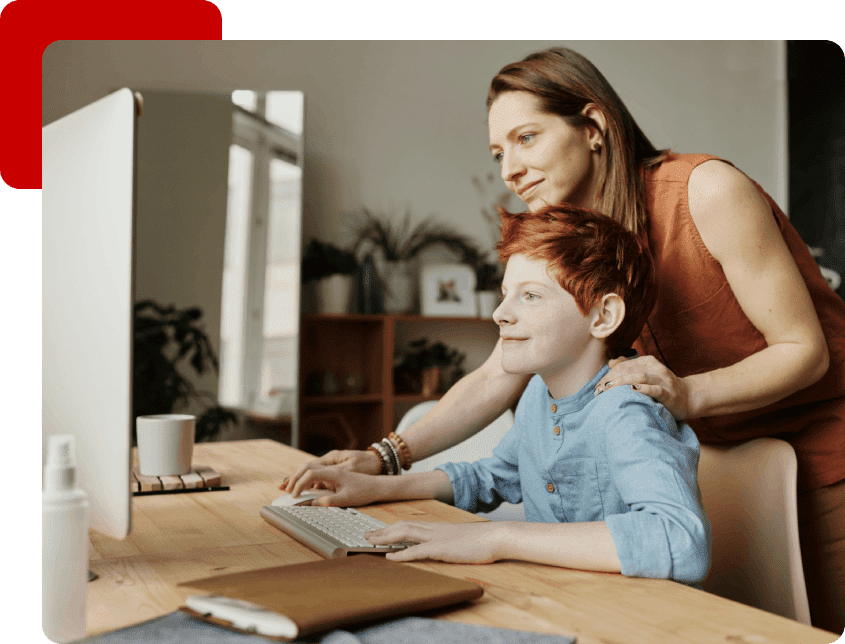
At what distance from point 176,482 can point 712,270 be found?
2.63 feet

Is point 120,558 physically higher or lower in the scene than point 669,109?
lower

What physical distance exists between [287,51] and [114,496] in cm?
A: 310

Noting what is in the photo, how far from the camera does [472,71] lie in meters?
3.66

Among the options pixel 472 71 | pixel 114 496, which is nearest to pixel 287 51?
pixel 472 71

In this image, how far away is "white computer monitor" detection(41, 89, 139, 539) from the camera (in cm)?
55

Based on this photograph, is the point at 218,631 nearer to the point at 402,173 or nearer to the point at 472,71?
the point at 402,173

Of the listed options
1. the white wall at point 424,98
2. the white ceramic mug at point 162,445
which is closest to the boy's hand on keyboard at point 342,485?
the white ceramic mug at point 162,445

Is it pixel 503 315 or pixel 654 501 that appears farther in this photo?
pixel 503 315

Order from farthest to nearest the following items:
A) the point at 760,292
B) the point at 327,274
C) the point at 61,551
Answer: the point at 327,274 < the point at 760,292 < the point at 61,551

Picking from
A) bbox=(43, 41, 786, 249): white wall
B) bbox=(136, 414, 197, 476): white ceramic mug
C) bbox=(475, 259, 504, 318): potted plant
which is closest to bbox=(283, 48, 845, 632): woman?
bbox=(136, 414, 197, 476): white ceramic mug

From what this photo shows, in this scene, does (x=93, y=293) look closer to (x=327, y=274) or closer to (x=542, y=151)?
(x=542, y=151)

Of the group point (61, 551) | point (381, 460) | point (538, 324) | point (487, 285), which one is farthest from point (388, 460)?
point (487, 285)

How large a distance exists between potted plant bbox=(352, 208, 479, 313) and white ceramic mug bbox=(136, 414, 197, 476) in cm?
228

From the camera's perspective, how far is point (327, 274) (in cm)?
320
